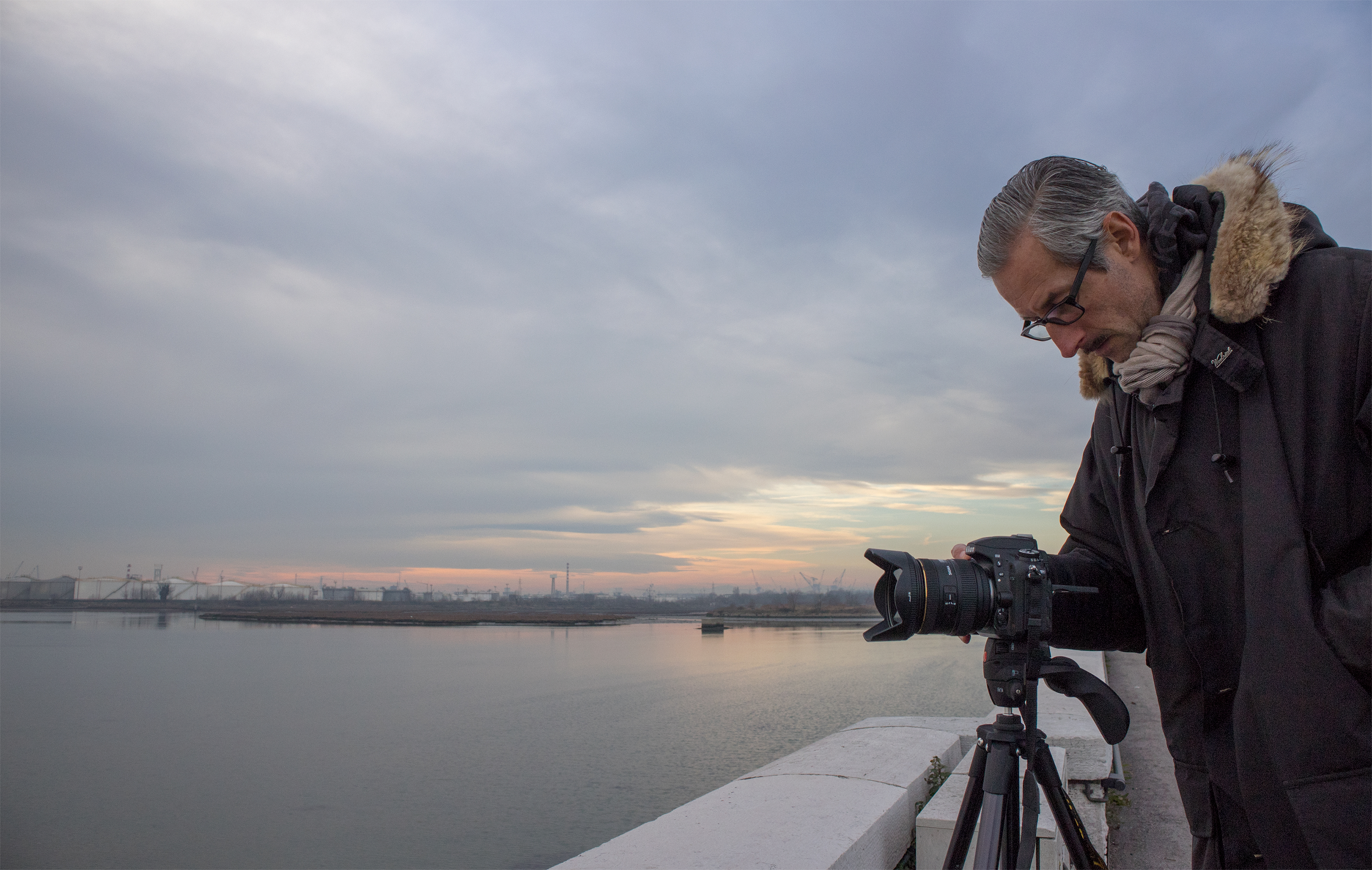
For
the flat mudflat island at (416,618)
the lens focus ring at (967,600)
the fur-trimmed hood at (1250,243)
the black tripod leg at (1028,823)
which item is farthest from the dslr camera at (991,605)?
the flat mudflat island at (416,618)

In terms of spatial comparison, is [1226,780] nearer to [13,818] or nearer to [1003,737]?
[1003,737]

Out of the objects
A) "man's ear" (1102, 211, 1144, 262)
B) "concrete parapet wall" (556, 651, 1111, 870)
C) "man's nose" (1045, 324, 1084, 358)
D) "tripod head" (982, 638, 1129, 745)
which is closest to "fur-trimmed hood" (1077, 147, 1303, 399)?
"man's ear" (1102, 211, 1144, 262)

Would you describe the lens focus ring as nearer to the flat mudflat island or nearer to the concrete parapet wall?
the concrete parapet wall

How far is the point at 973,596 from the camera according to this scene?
1476mm

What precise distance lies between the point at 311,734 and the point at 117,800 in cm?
381

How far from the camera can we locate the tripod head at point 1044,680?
140 centimetres

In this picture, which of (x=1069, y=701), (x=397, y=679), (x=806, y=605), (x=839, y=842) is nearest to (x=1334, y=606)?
(x=839, y=842)

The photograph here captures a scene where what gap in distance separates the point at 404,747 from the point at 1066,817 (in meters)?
14.3

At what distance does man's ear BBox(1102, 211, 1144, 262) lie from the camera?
4.25 feet

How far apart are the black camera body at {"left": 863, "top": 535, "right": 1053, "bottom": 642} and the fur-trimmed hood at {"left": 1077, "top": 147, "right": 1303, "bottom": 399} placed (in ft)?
1.89

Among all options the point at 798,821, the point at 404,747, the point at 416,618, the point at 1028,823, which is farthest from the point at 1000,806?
the point at 416,618

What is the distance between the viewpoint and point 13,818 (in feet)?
36.4

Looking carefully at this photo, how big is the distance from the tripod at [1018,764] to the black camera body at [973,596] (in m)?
0.06

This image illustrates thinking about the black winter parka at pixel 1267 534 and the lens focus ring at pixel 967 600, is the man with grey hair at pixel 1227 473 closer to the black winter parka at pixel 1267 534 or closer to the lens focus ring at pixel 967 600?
the black winter parka at pixel 1267 534
